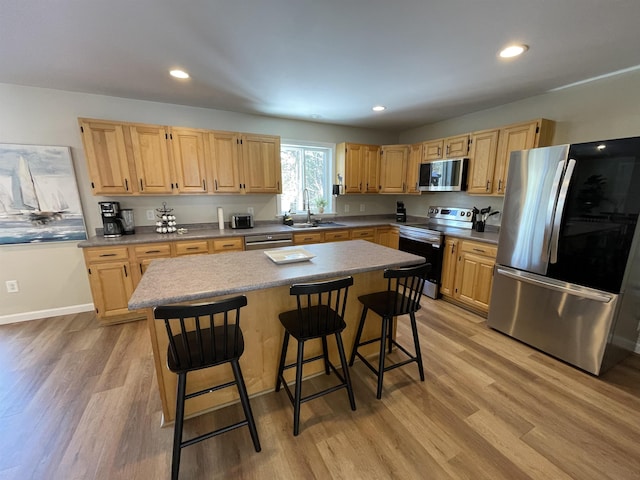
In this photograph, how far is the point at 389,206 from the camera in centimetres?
523

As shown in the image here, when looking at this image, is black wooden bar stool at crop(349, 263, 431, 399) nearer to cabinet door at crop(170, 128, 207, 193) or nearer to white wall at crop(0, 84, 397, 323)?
cabinet door at crop(170, 128, 207, 193)

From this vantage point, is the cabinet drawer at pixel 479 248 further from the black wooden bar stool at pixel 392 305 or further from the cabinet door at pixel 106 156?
the cabinet door at pixel 106 156

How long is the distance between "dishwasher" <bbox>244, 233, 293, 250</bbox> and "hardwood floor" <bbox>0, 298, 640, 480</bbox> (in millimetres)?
1620

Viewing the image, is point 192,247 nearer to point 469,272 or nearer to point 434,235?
point 434,235

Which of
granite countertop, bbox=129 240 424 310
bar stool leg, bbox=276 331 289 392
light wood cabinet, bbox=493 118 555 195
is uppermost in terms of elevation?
light wood cabinet, bbox=493 118 555 195

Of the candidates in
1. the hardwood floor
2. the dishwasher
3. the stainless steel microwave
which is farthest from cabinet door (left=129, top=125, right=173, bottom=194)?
the stainless steel microwave

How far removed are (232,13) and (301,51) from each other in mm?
599

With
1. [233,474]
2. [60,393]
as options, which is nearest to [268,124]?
[60,393]

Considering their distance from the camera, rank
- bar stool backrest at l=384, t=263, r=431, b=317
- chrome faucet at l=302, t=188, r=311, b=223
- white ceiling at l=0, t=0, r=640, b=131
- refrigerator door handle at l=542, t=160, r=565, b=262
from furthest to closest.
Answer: chrome faucet at l=302, t=188, r=311, b=223, refrigerator door handle at l=542, t=160, r=565, b=262, bar stool backrest at l=384, t=263, r=431, b=317, white ceiling at l=0, t=0, r=640, b=131

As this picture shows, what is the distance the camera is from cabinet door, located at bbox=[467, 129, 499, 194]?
320cm

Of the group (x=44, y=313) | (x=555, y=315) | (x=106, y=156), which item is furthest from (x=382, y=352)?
(x=44, y=313)

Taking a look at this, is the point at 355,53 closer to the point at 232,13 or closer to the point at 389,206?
the point at 232,13

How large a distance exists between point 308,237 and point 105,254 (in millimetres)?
2393

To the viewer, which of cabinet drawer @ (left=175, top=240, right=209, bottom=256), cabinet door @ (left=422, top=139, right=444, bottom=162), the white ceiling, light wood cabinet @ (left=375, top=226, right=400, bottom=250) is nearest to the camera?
the white ceiling
